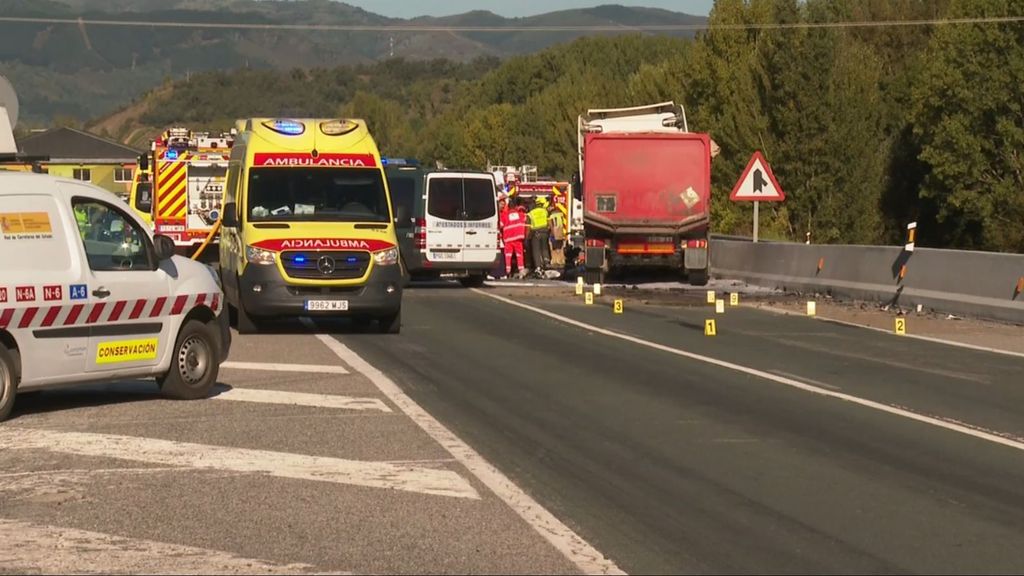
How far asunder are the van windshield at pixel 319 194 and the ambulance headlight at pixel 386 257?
52 cm

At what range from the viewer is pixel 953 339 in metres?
20.2

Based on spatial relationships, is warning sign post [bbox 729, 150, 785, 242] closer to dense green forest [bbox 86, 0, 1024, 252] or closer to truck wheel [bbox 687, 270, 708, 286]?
truck wheel [bbox 687, 270, 708, 286]

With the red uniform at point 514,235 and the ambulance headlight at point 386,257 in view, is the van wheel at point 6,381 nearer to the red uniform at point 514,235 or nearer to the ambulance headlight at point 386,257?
the ambulance headlight at point 386,257

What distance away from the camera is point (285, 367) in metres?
16.2

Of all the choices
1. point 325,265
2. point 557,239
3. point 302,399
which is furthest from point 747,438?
point 557,239

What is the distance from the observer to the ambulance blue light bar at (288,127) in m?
21.1

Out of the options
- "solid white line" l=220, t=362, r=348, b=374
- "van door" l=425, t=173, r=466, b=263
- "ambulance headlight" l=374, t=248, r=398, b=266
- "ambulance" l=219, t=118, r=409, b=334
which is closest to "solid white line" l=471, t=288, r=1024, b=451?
"ambulance headlight" l=374, t=248, r=398, b=266

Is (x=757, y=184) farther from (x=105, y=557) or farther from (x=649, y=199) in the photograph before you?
(x=105, y=557)

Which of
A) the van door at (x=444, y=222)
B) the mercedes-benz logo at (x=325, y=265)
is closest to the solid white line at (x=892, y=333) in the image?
the van door at (x=444, y=222)

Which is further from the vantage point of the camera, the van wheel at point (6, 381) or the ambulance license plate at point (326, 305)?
the ambulance license plate at point (326, 305)

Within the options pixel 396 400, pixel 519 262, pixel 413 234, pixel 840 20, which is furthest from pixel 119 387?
pixel 840 20

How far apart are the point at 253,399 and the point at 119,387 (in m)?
→ 1.69

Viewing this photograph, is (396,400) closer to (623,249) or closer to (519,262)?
(623,249)

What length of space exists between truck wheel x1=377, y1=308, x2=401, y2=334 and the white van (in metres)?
10.5
